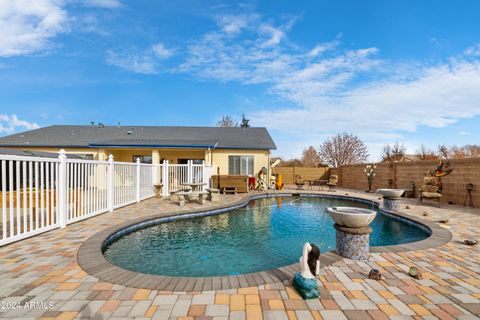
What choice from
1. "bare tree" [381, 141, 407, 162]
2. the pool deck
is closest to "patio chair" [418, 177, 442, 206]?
the pool deck

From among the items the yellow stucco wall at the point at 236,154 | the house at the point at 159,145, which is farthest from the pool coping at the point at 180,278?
the yellow stucco wall at the point at 236,154

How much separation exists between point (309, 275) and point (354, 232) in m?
1.41

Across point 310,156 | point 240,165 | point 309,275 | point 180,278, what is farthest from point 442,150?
point 180,278

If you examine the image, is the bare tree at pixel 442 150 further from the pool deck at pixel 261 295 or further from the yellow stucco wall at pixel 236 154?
the pool deck at pixel 261 295

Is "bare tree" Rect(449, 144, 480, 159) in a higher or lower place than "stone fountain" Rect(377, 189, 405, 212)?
higher

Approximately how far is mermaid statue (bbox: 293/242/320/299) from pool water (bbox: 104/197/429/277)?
143 centimetres

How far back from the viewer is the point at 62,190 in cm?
504

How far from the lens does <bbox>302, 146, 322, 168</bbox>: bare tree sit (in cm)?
3859

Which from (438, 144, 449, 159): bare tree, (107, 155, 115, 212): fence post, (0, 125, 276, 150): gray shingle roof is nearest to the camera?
(107, 155, 115, 212): fence post

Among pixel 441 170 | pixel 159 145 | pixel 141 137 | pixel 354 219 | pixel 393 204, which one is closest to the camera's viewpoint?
pixel 354 219

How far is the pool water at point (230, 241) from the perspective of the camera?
3926 millimetres

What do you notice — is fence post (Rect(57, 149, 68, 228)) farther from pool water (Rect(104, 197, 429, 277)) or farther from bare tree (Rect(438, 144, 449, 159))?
bare tree (Rect(438, 144, 449, 159))

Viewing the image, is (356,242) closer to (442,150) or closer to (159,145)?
(159,145)

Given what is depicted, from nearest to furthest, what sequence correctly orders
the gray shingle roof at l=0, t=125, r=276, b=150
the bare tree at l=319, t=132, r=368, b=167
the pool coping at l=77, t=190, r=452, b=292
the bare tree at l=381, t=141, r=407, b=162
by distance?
the pool coping at l=77, t=190, r=452, b=292 → the gray shingle roof at l=0, t=125, r=276, b=150 → the bare tree at l=381, t=141, r=407, b=162 → the bare tree at l=319, t=132, r=368, b=167
